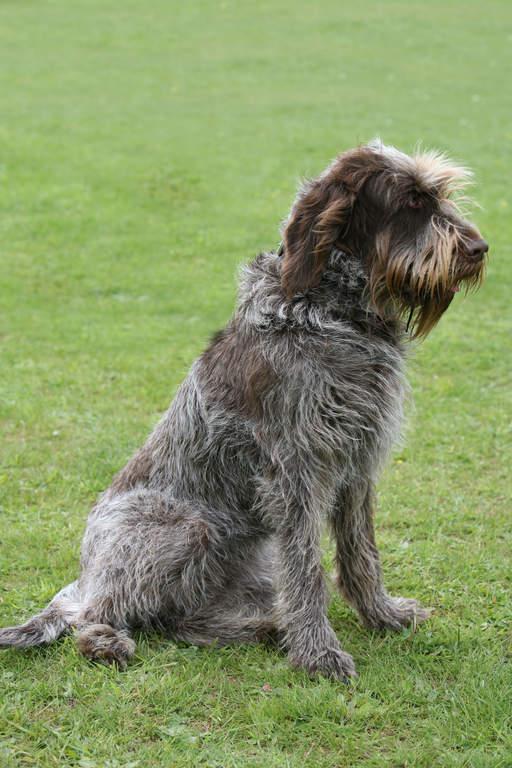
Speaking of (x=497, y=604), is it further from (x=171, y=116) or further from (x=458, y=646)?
(x=171, y=116)

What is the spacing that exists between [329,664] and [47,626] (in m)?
1.35

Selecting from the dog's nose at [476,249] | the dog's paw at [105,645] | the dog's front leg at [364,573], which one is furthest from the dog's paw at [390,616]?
the dog's nose at [476,249]

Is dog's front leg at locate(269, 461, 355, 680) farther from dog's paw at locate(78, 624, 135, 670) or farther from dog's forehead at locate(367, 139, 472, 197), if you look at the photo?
dog's forehead at locate(367, 139, 472, 197)

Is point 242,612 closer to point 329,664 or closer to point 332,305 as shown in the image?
point 329,664

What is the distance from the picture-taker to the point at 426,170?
4.36 metres

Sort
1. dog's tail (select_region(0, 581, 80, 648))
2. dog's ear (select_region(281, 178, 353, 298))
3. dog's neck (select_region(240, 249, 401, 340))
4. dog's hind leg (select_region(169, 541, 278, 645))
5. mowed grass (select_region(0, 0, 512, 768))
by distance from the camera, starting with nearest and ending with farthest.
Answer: mowed grass (select_region(0, 0, 512, 768)), dog's ear (select_region(281, 178, 353, 298)), dog's neck (select_region(240, 249, 401, 340)), dog's tail (select_region(0, 581, 80, 648)), dog's hind leg (select_region(169, 541, 278, 645))

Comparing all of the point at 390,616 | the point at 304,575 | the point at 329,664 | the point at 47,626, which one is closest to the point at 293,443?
the point at 304,575

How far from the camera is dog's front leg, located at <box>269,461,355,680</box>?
4547mm

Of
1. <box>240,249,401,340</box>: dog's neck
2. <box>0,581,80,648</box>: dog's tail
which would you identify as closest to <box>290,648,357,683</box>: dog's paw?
<box>0,581,80,648</box>: dog's tail

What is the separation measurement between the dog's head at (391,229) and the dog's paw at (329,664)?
162 centimetres

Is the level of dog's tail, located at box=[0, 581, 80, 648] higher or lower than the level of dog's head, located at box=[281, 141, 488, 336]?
lower

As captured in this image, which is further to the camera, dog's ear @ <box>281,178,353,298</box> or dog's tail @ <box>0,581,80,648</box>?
dog's tail @ <box>0,581,80,648</box>

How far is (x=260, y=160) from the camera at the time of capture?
15695 mm

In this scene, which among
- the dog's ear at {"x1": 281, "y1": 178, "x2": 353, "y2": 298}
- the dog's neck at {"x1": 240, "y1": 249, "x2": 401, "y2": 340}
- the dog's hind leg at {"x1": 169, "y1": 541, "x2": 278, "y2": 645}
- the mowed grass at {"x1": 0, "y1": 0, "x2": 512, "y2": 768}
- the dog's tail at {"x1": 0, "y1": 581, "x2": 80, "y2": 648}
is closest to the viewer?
the mowed grass at {"x1": 0, "y1": 0, "x2": 512, "y2": 768}
